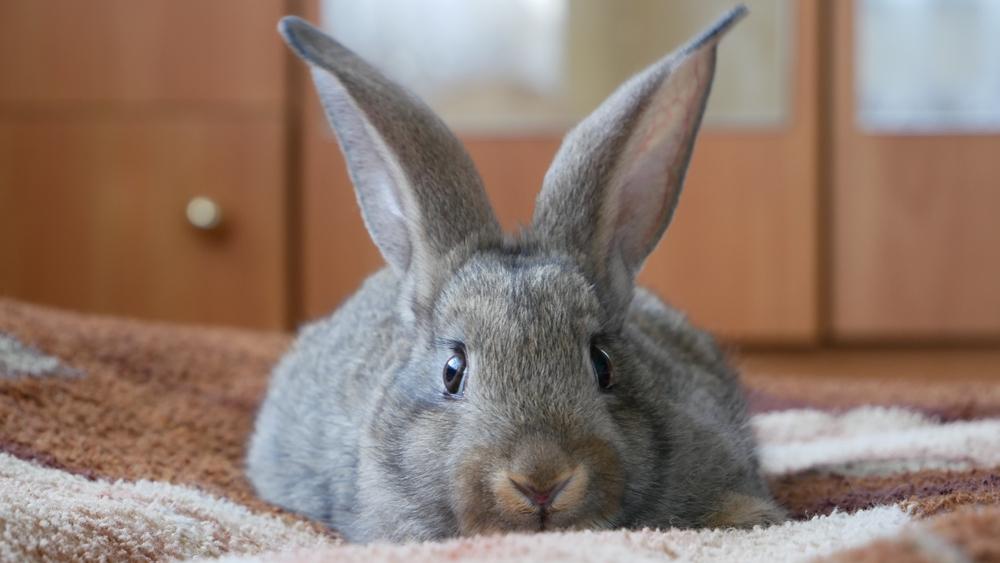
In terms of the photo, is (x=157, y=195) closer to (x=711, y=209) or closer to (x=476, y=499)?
(x=711, y=209)

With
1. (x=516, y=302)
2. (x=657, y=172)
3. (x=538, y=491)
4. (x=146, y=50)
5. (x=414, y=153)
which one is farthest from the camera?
(x=146, y=50)

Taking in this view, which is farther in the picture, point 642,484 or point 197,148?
point 197,148

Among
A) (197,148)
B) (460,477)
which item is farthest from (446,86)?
(460,477)

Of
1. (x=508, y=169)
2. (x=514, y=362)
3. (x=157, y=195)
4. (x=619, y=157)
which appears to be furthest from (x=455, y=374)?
(x=157, y=195)

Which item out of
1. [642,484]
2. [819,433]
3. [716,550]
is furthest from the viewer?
[819,433]

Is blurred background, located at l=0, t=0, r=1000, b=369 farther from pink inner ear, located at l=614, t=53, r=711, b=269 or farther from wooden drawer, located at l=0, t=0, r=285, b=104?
pink inner ear, located at l=614, t=53, r=711, b=269

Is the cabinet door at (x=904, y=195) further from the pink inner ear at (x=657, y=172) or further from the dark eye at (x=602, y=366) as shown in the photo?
the dark eye at (x=602, y=366)

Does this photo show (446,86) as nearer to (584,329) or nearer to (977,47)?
(977,47)

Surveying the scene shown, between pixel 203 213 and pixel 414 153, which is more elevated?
pixel 414 153
